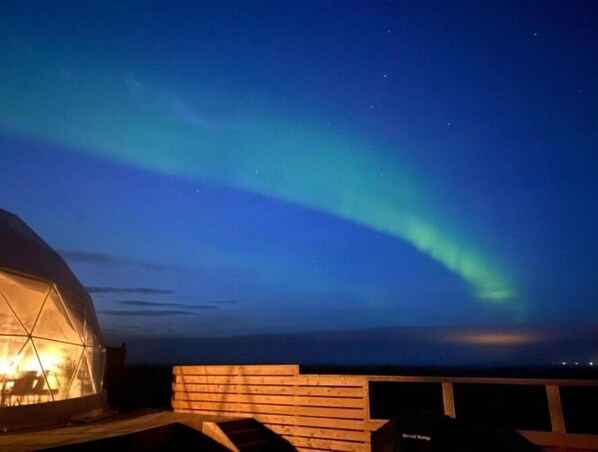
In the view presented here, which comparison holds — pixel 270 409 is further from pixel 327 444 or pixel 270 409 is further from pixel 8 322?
pixel 8 322

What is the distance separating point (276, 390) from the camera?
8.46m

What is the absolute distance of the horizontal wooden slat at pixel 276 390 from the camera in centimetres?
748

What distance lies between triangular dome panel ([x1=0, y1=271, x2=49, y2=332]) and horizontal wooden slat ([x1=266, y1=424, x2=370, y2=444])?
5.87 m

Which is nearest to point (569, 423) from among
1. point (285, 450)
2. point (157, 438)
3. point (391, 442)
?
point (285, 450)

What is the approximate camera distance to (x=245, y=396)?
351 inches

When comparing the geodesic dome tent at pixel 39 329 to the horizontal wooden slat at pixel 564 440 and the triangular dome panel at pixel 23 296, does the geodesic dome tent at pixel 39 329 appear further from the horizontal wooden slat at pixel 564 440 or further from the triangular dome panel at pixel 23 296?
the horizontal wooden slat at pixel 564 440

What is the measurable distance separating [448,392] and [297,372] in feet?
10.4

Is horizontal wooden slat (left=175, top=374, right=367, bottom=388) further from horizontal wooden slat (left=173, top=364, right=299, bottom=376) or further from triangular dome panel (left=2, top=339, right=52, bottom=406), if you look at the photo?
triangular dome panel (left=2, top=339, right=52, bottom=406)

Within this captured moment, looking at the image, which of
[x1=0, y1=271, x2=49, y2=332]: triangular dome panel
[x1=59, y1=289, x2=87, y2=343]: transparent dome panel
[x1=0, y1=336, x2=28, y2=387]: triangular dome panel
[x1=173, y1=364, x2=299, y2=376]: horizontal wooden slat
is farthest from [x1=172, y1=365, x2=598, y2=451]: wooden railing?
[x1=0, y1=271, x2=49, y2=332]: triangular dome panel

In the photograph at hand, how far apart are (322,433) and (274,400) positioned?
132 centimetres

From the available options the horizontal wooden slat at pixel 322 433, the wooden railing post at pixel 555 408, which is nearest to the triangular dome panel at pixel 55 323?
the horizontal wooden slat at pixel 322 433

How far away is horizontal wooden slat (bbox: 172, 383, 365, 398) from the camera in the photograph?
7.48 meters

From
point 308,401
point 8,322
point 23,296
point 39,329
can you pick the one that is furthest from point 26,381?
point 308,401

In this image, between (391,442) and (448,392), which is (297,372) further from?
(391,442)
